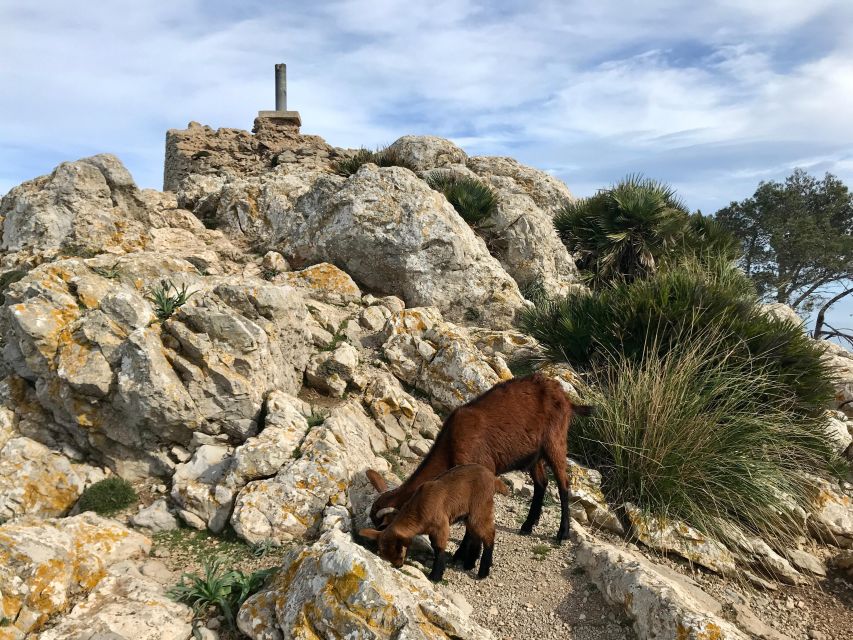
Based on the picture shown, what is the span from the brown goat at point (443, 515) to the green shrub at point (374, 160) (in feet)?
39.8

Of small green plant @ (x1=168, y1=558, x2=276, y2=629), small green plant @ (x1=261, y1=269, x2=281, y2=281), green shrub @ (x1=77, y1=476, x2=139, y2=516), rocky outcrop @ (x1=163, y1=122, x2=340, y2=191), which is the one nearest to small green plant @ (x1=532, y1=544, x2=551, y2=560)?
small green plant @ (x1=168, y1=558, x2=276, y2=629)

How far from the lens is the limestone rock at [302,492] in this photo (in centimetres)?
504

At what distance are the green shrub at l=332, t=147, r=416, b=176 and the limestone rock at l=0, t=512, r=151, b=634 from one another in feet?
39.1

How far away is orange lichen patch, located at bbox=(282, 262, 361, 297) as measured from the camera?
32.6 ft

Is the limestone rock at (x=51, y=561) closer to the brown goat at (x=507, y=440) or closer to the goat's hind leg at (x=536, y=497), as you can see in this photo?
the brown goat at (x=507, y=440)

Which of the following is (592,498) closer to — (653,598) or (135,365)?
(653,598)

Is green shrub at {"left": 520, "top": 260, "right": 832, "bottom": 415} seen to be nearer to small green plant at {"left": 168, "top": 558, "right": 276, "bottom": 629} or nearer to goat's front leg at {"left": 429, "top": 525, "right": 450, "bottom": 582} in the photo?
goat's front leg at {"left": 429, "top": 525, "right": 450, "bottom": 582}

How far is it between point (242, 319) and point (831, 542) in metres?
7.02

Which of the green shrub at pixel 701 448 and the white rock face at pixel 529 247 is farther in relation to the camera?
the white rock face at pixel 529 247

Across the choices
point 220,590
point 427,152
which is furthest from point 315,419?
point 427,152

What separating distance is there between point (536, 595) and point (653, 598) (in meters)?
0.90

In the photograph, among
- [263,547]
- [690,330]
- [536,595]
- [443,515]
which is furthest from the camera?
[690,330]

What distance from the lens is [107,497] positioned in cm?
548

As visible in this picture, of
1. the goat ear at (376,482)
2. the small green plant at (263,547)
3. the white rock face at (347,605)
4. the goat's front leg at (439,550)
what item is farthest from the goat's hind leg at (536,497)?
the small green plant at (263,547)
